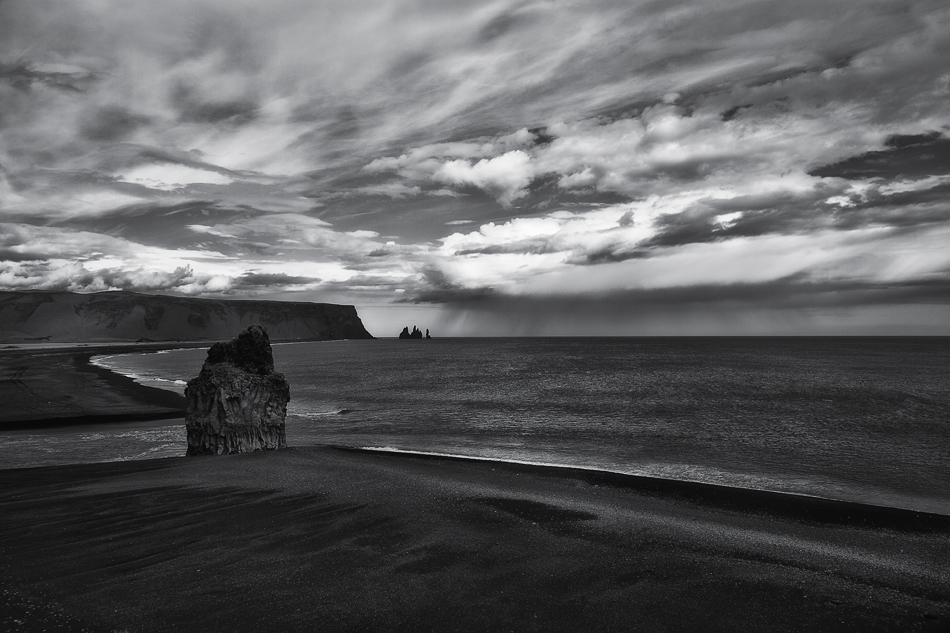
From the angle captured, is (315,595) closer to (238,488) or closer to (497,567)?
(497,567)

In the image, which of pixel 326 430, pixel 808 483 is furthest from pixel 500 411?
pixel 808 483

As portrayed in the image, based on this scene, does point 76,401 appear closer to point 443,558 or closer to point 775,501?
point 443,558

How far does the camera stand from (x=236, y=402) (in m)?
21.3

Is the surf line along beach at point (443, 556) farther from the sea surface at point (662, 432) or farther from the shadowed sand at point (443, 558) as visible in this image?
the sea surface at point (662, 432)

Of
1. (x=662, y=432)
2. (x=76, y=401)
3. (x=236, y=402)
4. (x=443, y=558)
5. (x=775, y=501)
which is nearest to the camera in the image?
(x=443, y=558)

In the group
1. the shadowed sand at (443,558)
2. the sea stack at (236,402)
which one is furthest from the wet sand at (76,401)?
the shadowed sand at (443,558)

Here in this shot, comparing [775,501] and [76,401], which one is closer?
[775,501]

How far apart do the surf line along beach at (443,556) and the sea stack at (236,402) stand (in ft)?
13.0

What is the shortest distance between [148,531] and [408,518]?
18.7 ft

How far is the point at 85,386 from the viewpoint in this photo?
48.1 meters

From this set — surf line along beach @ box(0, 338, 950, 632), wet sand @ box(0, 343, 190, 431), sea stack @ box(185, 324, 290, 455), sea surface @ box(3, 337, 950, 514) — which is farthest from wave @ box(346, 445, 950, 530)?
wet sand @ box(0, 343, 190, 431)

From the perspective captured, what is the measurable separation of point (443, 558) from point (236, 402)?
14861 mm

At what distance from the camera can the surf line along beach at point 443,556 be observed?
7.76 metres

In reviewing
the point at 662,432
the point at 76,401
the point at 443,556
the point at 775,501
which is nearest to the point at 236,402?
the point at 443,556
